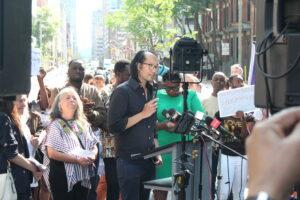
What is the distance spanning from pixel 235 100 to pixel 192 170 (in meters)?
1.52

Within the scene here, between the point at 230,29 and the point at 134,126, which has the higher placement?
the point at 230,29

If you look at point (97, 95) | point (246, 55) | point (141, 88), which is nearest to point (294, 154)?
point (141, 88)

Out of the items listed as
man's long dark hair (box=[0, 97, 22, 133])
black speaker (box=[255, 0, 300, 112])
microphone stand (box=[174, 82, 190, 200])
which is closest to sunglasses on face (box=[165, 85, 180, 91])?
microphone stand (box=[174, 82, 190, 200])

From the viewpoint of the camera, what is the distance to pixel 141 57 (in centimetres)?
670

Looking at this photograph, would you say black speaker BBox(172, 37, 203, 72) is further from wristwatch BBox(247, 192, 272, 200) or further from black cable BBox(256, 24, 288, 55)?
wristwatch BBox(247, 192, 272, 200)

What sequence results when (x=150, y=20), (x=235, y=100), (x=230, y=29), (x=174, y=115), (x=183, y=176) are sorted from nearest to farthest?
1. (x=183, y=176)
2. (x=174, y=115)
3. (x=235, y=100)
4. (x=150, y=20)
5. (x=230, y=29)

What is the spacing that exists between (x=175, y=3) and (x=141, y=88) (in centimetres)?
4866

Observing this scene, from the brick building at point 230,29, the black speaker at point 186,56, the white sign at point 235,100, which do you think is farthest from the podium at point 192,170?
the brick building at point 230,29

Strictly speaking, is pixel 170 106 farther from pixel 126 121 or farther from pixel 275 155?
pixel 275 155

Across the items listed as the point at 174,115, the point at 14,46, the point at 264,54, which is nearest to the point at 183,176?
the point at 174,115

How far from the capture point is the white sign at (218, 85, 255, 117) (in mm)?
7562

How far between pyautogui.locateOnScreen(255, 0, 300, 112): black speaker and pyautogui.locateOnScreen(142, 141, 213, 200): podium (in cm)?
310

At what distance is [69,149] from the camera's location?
691 centimetres

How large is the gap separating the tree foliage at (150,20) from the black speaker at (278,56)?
47469 millimetres
